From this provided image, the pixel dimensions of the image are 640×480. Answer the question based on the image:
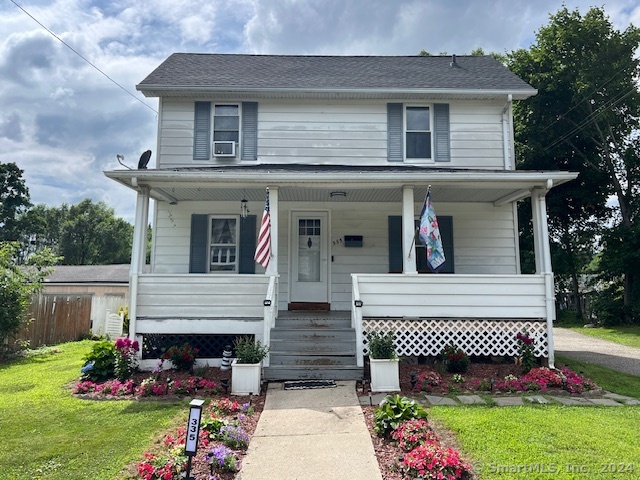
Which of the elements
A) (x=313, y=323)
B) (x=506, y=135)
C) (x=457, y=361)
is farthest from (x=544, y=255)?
(x=313, y=323)

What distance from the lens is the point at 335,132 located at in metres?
9.68

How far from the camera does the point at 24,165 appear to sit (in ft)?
126

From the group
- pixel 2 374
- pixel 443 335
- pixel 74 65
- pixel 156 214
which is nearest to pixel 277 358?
pixel 443 335

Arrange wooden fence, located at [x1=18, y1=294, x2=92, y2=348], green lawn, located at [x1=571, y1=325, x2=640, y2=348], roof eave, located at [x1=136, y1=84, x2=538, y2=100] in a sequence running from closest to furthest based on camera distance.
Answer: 1. roof eave, located at [x1=136, y1=84, x2=538, y2=100]
2. wooden fence, located at [x1=18, y1=294, x2=92, y2=348]
3. green lawn, located at [x1=571, y1=325, x2=640, y2=348]

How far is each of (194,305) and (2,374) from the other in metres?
4.43

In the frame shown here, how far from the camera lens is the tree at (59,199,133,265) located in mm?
46375

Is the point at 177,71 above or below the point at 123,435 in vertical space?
above

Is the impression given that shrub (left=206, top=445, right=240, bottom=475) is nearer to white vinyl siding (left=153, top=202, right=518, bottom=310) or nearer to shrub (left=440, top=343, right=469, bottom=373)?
shrub (left=440, top=343, right=469, bottom=373)

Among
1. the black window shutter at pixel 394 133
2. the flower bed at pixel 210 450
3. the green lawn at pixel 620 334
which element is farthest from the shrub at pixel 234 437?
the green lawn at pixel 620 334

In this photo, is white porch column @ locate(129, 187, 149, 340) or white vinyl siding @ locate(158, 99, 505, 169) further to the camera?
white vinyl siding @ locate(158, 99, 505, 169)

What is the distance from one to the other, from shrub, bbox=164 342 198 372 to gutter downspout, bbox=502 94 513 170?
804 centimetres

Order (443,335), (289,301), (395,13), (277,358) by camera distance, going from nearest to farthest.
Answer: (277,358) < (443,335) < (289,301) < (395,13)

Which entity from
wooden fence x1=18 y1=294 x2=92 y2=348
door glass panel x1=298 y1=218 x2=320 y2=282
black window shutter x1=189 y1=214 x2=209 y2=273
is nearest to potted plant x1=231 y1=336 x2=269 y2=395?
door glass panel x1=298 y1=218 x2=320 y2=282

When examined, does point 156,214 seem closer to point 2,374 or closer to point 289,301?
point 289,301
